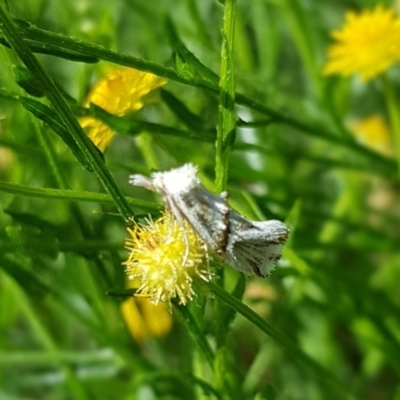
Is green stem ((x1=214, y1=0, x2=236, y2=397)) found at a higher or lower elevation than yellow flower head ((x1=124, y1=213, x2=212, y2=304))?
higher

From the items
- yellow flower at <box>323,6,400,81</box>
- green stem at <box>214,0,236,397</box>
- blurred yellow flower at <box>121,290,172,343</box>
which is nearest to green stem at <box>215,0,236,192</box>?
green stem at <box>214,0,236,397</box>

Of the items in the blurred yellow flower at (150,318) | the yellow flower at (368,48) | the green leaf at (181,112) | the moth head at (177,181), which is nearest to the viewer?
the moth head at (177,181)

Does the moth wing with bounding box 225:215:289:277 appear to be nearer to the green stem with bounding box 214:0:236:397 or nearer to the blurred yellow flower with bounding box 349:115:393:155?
the green stem with bounding box 214:0:236:397

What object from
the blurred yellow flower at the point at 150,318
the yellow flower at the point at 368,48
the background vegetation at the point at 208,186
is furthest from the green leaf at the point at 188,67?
the blurred yellow flower at the point at 150,318

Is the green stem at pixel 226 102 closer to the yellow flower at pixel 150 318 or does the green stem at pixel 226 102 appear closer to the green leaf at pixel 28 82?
the green leaf at pixel 28 82

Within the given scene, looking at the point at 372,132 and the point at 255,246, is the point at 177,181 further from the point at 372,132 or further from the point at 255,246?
the point at 372,132

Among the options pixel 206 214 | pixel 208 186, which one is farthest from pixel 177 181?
pixel 208 186
